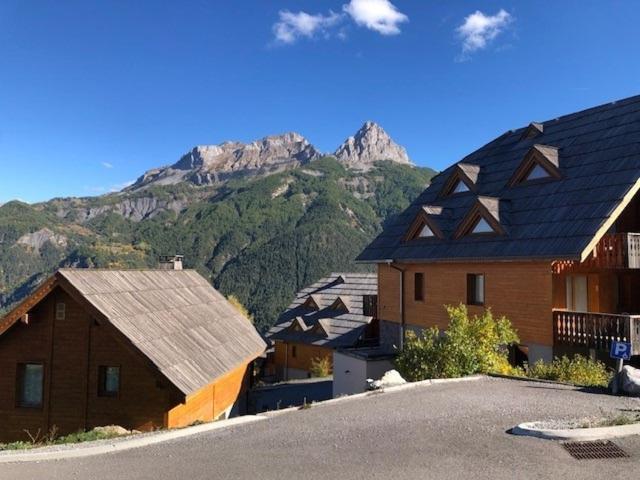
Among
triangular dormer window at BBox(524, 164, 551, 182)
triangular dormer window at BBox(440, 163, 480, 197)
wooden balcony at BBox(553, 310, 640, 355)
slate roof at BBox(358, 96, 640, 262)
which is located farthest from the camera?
triangular dormer window at BBox(440, 163, 480, 197)

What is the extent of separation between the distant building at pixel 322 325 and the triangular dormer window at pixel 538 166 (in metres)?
14.5

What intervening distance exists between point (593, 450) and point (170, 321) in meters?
12.8

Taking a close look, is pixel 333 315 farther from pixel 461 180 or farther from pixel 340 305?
pixel 461 180

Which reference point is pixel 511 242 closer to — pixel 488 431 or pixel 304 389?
pixel 488 431

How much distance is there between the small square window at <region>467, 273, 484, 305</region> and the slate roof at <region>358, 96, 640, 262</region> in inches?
33.6

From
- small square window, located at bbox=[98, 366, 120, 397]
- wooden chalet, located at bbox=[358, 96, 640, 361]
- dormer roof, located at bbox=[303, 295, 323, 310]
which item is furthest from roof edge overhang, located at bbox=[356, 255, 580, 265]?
dormer roof, located at bbox=[303, 295, 323, 310]

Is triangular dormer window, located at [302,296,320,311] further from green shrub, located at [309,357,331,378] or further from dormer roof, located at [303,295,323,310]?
green shrub, located at [309,357,331,378]

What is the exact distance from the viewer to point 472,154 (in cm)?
2372

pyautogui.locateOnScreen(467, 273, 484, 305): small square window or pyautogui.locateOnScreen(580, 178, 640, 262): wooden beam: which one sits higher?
pyautogui.locateOnScreen(580, 178, 640, 262): wooden beam

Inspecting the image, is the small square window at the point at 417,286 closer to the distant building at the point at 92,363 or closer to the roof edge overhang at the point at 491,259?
the roof edge overhang at the point at 491,259

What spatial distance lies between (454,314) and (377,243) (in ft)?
29.8

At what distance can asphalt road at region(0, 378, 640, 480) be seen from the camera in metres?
6.39

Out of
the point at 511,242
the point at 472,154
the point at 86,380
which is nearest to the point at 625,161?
the point at 511,242

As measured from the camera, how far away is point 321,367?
32625 millimetres
